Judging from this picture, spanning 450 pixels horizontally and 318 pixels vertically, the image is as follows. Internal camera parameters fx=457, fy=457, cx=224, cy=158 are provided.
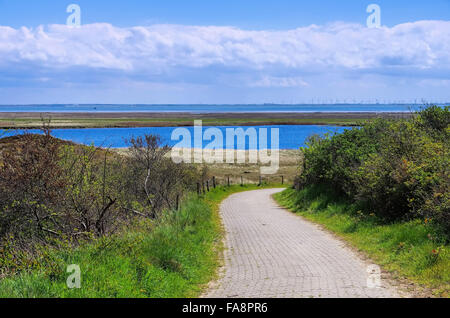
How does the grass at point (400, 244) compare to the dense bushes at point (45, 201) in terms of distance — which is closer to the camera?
the grass at point (400, 244)

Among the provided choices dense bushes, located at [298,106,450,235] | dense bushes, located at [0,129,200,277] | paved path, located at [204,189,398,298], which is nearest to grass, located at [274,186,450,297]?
dense bushes, located at [298,106,450,235]

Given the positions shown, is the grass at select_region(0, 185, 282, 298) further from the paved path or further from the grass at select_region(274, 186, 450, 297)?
the grass at select_region(274, 186, 450, 297)

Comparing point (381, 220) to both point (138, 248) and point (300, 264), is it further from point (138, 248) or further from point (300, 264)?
point (138, 248)

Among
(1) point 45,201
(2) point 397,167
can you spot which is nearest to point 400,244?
(2) point 397,167

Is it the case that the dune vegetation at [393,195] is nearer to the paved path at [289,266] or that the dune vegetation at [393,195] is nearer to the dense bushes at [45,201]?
the paved path at [289,266]

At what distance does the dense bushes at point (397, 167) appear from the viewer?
1188cm

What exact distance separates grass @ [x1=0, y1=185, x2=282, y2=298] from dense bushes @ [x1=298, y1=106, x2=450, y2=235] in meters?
5.64

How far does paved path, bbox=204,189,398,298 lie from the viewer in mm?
8328

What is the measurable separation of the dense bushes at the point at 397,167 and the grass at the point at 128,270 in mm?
5638

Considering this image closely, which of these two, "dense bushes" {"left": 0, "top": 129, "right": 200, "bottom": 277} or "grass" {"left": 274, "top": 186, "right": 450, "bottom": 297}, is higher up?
"dense bushes" {"left": 0, "top": 129, "right": 200, "bottom": 277}

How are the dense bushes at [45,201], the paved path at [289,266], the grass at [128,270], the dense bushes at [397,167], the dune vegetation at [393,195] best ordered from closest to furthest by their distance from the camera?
the grass at [128,270] → the paved path at [289,266] → the dune vegetation at [393,195] → the dense bushes at [45,201] → the dense bushes at [397,167]

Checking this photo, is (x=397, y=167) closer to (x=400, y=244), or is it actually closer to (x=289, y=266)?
(x=400, y=244)

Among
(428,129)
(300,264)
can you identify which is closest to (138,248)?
(300,264)

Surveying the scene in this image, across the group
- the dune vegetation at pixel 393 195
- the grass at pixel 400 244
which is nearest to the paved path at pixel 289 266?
the grass at pixel 400 244
